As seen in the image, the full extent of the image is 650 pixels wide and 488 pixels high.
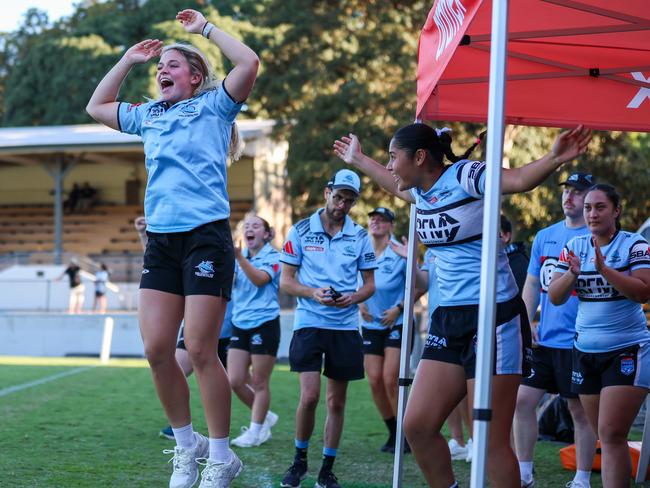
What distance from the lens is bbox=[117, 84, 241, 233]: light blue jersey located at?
Answer: 16.7 ft

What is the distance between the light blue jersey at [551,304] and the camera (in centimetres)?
711

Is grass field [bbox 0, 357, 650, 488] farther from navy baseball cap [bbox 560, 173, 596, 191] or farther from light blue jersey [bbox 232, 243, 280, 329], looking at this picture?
navy baseball cap [bbox 560, 173, 596, 191]

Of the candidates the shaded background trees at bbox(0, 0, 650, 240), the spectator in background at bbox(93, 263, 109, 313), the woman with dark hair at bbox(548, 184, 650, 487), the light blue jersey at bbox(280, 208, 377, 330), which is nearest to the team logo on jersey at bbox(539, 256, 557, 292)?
the woman with dark hair at bbox(548, 184, 650, 487)

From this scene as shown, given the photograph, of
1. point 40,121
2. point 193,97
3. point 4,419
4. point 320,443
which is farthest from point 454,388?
point 40,121

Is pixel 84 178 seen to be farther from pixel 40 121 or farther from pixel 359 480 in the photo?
pixel 359 480

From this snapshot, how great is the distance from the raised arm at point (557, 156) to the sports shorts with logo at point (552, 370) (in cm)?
318

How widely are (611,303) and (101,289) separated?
79.6 feet

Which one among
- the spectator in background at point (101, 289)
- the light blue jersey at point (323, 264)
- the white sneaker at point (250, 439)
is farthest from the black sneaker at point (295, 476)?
the spectator in background at point (101, 289)

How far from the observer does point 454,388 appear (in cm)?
484

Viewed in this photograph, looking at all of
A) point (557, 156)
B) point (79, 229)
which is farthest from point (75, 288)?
point (557, 156)

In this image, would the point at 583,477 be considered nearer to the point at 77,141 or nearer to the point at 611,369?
the point at 611,369

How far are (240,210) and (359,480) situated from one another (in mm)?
32994

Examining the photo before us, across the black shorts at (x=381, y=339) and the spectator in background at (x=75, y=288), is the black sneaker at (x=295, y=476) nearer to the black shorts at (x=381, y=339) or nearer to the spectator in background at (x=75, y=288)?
the black shorts at (x=381, y=339)

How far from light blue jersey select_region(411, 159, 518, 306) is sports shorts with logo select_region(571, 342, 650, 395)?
1182 mm
